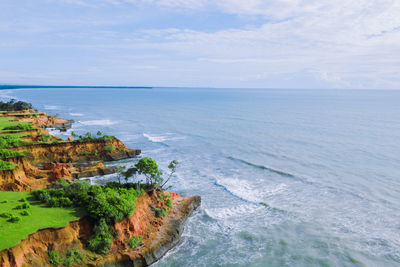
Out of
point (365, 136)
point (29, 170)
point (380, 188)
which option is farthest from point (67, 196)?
point (365, 136)

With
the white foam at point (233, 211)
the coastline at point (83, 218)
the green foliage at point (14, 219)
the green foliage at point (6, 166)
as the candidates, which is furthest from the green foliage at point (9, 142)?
the white foam at point (233, 211)

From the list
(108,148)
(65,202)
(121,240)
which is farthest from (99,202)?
(108,148)

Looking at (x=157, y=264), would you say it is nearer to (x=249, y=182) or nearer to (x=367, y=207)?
(x=249, y=182)

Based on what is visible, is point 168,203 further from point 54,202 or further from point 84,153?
point 84,153

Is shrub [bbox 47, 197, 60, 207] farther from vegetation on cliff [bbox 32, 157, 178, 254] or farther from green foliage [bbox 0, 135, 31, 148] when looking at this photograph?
green foliage [bbox 0, 135, 31, 148]

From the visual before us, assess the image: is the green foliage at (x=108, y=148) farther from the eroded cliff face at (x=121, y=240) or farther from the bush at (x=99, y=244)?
the bush at (x=99, y=244)

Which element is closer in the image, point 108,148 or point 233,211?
point 233,211
